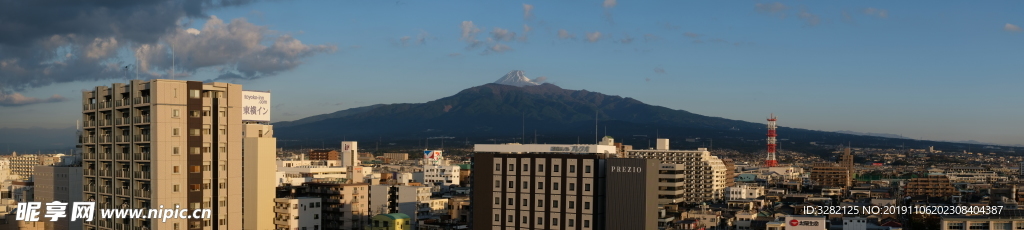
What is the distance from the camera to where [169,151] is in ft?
115

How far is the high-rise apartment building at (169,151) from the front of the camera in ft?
115

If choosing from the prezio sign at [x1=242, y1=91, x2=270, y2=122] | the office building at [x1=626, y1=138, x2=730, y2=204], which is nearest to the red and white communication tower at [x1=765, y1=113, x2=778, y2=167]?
the office building at [x1=626, y1=138, x2=730, y2=204]

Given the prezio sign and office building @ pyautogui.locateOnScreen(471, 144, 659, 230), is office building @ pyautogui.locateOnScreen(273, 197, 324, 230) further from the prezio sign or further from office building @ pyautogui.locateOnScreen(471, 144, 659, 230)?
office building @ pyautogui.locateOnScreen(471, 144, 659, 230)

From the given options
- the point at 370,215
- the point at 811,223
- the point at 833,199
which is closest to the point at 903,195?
the point at 833,199

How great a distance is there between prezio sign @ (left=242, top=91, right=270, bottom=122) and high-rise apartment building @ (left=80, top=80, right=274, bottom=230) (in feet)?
66.3

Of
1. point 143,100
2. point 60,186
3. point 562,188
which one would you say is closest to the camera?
→ point 143,100

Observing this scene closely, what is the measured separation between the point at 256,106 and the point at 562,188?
81.8 ft

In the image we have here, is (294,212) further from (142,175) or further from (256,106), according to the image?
(142,175)

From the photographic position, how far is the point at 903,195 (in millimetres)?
122312

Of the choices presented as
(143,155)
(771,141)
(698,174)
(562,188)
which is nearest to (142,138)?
(143,155)

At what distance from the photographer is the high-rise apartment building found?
35.1m

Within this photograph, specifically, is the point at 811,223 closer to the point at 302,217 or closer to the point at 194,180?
the point at 302,217

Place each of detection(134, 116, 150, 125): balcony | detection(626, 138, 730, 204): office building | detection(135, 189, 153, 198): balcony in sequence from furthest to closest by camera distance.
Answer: detection(626, 138, 730, 204): office building → detection(134, 116, 150, 125): balcony → detection(135, 189, 153, 198): balcony

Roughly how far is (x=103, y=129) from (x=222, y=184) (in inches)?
223
